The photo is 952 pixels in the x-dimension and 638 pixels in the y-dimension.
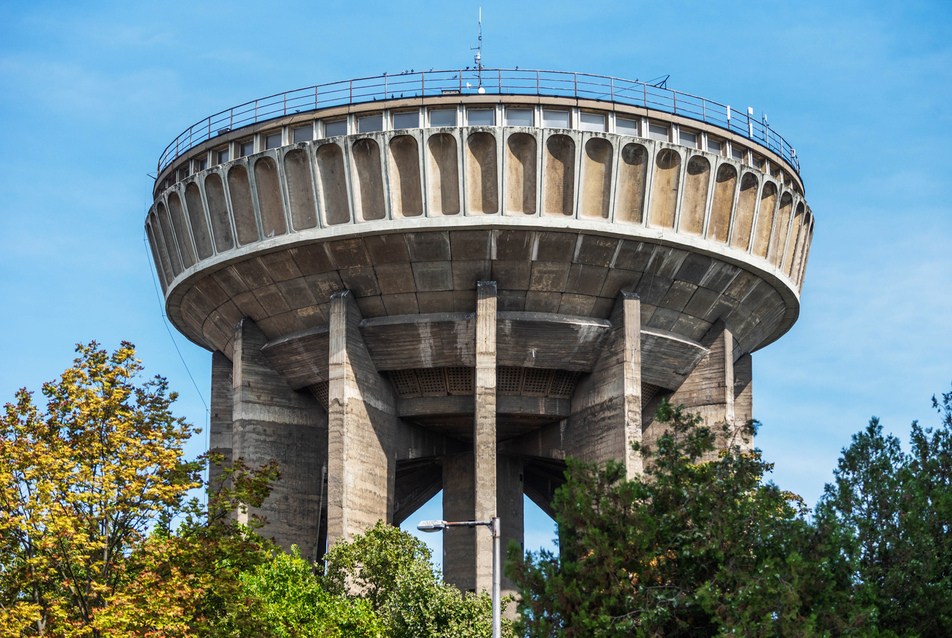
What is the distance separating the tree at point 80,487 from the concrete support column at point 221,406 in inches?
530

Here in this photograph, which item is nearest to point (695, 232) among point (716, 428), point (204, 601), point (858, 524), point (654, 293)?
point (654, 293)

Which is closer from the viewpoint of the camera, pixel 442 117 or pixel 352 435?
pixel 442 117

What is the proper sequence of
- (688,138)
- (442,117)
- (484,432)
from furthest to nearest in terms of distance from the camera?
(688,138)
(442,117)
(484,432)

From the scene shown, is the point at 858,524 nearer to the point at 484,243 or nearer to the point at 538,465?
the point at 484,243

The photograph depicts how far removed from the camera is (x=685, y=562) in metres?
21.5

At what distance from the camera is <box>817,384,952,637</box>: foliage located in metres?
21.0

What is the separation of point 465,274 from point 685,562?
1155 centimetres

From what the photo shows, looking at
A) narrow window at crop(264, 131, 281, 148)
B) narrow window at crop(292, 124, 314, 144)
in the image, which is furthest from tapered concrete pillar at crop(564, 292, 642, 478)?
narrow window at crop(264, 131, 281, 148)

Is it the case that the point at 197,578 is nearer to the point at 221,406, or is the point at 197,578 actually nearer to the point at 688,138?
the point at 221,406

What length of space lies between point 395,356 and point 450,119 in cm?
610

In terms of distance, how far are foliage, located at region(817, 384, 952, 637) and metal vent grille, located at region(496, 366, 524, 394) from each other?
11.4m

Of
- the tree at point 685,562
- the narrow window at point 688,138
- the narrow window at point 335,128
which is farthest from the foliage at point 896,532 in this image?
the narrow window at point 335,128

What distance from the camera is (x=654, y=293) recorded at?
32.0m

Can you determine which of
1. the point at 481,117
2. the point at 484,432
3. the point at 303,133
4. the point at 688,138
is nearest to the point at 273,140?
the point at 303,133
